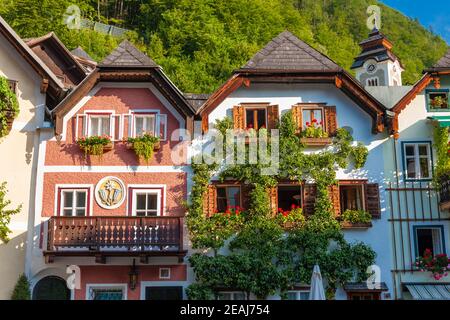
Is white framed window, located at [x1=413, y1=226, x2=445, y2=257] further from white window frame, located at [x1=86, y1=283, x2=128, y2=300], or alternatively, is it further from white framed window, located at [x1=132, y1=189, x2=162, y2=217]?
white window frame, located at [x1=86, y1=283, x2=128, y2=300]

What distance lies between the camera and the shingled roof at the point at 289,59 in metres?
22.0

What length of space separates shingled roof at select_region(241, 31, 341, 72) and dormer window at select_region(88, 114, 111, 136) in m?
4.99

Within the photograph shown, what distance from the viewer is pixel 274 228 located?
20797 mm

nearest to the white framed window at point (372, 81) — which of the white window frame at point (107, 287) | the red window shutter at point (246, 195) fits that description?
the red window shutter at point (246, 195)

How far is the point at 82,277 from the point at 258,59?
9.43m

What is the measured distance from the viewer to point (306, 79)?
2200 cm

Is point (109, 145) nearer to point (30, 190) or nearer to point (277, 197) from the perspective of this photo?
point (30, 190)

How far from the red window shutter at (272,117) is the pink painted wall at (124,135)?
10.4 ft

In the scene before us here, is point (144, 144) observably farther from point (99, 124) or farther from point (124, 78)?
point (124, 78)

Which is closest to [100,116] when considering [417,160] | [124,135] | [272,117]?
[124,135]

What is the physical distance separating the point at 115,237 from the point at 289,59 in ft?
27.9

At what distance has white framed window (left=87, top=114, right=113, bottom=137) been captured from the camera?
72.2ft

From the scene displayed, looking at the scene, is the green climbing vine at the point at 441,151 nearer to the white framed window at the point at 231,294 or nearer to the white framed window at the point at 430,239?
the white framed window at the point at 430,239

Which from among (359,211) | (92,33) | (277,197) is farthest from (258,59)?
(92,33)
